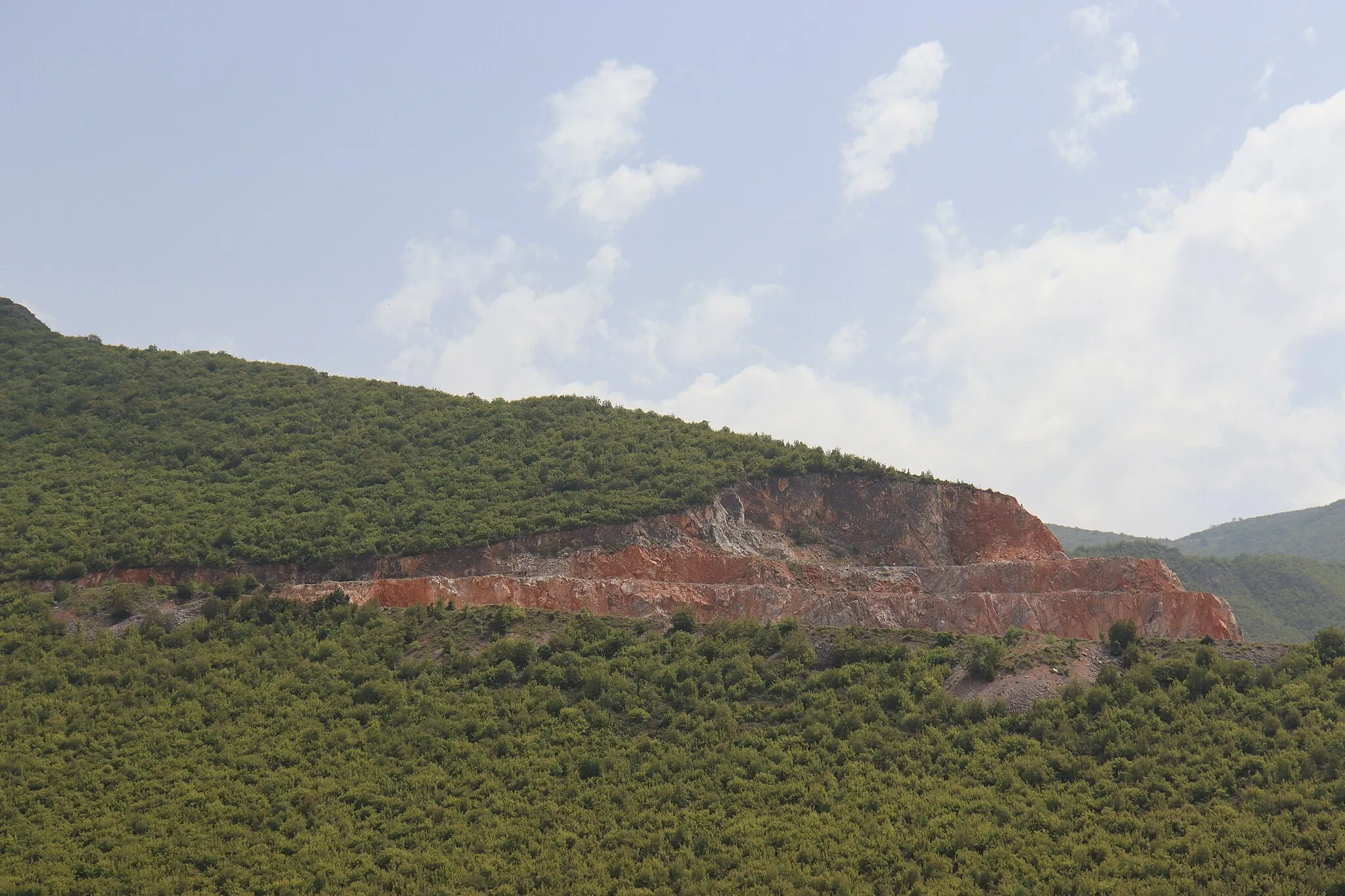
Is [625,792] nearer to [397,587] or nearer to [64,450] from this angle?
[397,587]

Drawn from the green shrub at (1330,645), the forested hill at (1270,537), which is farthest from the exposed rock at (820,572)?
the forested hill at (1270,537)

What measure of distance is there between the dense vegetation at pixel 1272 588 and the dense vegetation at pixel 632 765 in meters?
50.4

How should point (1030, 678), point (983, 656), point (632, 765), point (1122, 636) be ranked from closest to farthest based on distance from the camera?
point (632, 765) → point (1030, 678) → point (983, 656) → point (1122, 636)

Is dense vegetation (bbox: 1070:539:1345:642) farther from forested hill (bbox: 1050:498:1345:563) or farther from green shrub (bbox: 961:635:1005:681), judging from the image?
green shrub (bbox: 961:635:1005:681)

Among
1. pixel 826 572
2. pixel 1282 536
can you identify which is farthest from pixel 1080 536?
pixel 826 572

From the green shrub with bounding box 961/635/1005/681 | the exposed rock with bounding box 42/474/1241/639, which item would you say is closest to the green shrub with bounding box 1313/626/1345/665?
the exposed rock with bounding box 42/474/1241/639

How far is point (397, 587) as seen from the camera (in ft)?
115

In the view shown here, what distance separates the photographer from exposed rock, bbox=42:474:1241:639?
3306cm

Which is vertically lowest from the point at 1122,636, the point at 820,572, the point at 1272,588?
the point at 1122,636

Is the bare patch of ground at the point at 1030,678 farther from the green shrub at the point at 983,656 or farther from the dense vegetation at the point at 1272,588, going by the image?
the dense vegetation at the point at 1272,588

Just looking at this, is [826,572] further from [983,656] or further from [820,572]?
[983,656]

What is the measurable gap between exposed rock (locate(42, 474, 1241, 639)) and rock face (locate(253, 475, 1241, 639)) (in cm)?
5

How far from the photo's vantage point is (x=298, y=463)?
45625 millimetres

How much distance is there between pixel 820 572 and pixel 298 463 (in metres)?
23.0
